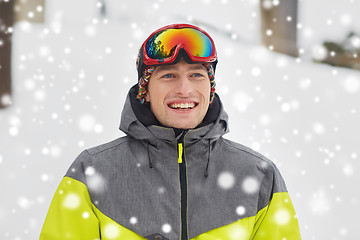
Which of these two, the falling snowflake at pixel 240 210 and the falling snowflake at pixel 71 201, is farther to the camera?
the falling snowflake at pixel 240 210

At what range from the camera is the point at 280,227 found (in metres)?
2.07

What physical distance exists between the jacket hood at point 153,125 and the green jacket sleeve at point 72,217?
0.38 m

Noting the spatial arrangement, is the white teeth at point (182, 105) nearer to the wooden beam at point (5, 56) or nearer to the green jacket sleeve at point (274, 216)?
the green jacket sleeve at point (274, 216)

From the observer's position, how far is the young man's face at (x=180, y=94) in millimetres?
1996

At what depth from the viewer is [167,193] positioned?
196 cm

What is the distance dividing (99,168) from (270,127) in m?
2.09

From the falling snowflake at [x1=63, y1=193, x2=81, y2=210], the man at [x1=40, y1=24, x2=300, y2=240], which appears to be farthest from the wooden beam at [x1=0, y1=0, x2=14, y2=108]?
the falling snowflake at [x1=63, y1=193, x2=81, y2=210]

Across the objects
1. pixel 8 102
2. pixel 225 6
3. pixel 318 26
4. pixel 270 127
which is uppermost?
pixel 225 6

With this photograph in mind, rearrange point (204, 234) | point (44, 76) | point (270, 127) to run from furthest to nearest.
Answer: point (270, 127), point (44, 76), point (204, 234)

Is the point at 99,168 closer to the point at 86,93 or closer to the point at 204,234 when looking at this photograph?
the point at 204,234

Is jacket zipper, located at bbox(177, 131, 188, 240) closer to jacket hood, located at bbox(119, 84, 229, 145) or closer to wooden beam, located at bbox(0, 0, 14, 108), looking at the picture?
jacket hood, located at bbox(119, 84, 229, 145)

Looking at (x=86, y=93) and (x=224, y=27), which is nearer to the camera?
(x=86, y=93)

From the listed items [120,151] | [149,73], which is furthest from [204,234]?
[149,73]

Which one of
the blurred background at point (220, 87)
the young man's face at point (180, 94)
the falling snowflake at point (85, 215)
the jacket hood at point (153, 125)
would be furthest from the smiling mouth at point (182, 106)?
the blurred background at point (220, 87)
